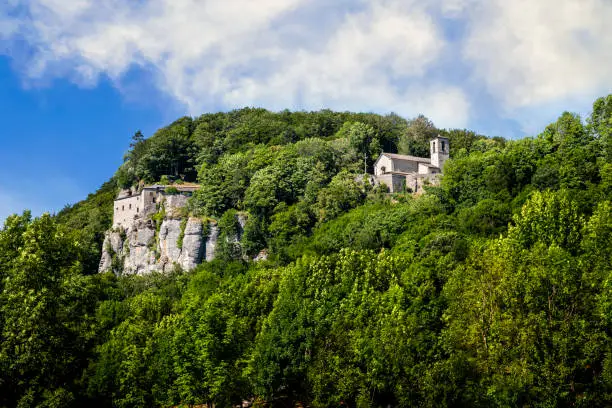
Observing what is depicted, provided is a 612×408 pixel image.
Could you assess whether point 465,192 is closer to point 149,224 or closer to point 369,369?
point 369,369

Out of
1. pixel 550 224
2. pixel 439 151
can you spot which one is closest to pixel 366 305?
pixel 550 224

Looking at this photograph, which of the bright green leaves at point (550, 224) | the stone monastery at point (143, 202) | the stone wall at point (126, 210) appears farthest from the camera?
the stone wall at point (126, 210)

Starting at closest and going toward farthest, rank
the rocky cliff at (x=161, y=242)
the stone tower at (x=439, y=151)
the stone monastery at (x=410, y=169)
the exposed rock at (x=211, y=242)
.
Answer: the exposed rock at (x=211, y=242), the rocky cliff at (x=161, y=242), the stone monastery at (x=410, y=169), the stone tower at (x=439, y=151)

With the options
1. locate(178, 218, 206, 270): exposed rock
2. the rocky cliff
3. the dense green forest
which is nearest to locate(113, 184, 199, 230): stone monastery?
the rocky cliff

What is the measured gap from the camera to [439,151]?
88375mm

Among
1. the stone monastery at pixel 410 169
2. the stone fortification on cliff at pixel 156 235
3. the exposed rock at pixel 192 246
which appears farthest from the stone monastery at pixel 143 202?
the stone monastery at pixel 410 169

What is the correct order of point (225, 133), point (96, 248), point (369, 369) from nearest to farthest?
point (369, 369) → point (96, 248) → point (225, 133)

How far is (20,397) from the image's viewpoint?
35.0 m

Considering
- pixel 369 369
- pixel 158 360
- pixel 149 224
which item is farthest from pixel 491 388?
pixel 149 224

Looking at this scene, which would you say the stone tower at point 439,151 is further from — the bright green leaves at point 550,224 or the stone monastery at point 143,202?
the bright green leaves at point 550,224

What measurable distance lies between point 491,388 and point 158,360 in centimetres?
2148

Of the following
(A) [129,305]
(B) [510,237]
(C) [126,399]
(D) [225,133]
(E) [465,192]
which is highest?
(D) [225,133]

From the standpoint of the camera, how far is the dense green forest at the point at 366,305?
3550 cm

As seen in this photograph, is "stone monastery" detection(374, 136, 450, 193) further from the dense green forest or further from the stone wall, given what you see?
the stone wall
